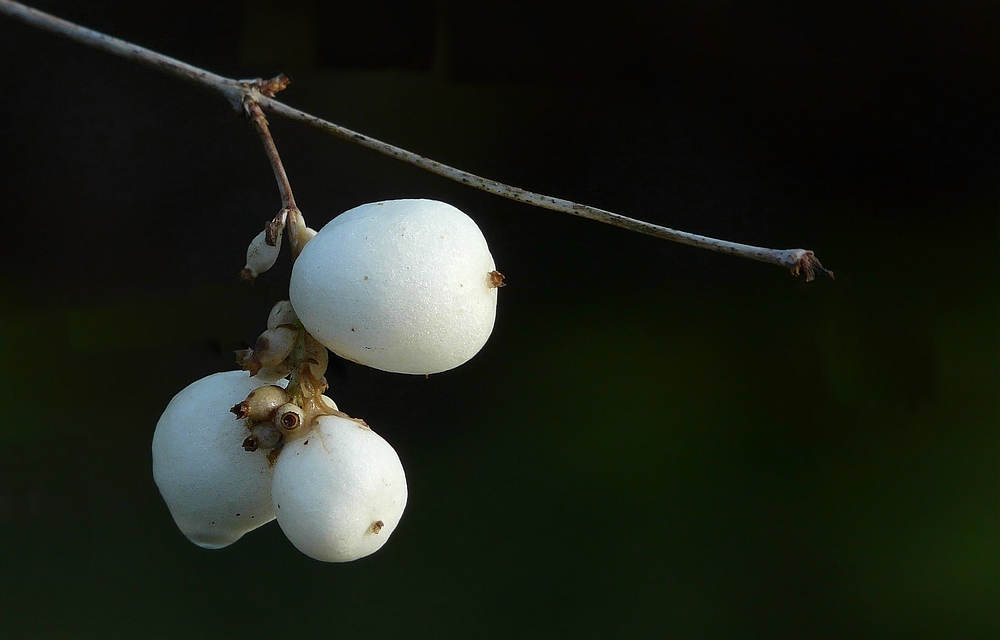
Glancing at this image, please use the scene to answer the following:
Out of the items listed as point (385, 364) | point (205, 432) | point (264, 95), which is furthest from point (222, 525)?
point (264, 95)

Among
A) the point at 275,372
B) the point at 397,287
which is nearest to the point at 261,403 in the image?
the point at 275,372

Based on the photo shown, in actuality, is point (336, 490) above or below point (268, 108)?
below

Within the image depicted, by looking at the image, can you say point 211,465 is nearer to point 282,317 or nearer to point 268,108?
point 282,317

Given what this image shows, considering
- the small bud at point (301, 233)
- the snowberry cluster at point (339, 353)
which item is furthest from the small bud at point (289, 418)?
the small bud at point (301, 233)

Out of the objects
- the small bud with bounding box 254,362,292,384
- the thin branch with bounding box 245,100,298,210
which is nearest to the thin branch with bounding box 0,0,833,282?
the thin branch with bounding box 245,100,298,210

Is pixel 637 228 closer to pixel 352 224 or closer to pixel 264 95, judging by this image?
pixel 352 224

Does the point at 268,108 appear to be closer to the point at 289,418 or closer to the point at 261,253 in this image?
the point at 261,253

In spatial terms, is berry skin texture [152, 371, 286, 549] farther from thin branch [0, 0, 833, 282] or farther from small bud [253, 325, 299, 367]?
thin branch [0, 0, 833, 282]

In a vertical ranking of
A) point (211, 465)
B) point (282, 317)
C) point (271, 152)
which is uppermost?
point (271, 152)
